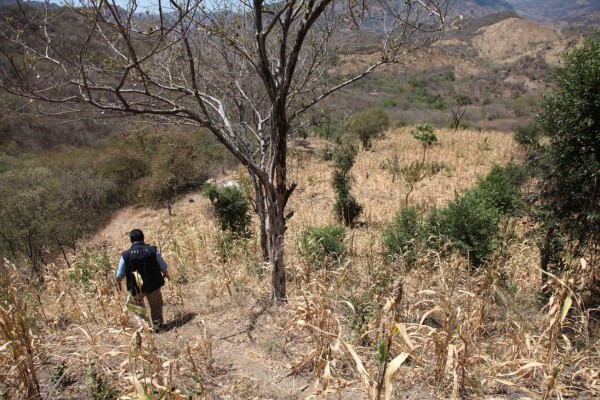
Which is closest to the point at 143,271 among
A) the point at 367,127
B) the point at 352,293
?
the point at 352,293

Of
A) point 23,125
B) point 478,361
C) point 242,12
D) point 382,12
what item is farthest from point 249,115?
point 23,125

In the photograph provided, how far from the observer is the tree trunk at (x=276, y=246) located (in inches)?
137

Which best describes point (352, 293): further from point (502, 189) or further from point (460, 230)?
point (502, 189)

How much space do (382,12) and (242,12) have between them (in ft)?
5.90

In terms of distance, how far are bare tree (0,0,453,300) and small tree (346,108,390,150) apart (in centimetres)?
1531

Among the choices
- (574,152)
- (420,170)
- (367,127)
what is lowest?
(420,170)

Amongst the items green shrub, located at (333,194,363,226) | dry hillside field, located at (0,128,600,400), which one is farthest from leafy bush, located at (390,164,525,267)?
green shrub, located at (333,194,363,226)

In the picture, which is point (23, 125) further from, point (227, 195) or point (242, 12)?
point (242, 12)

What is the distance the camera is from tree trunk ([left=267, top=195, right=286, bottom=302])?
3.49 m

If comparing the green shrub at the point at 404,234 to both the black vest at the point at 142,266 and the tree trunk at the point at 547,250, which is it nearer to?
the tree trunk at the point at 547,250

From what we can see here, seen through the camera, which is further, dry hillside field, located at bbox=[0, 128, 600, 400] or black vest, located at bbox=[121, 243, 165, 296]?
black vest, located at bbox=[121, 243, 165, 296]

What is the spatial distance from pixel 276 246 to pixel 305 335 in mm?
869

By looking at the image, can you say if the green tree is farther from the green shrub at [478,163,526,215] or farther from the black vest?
the black vest

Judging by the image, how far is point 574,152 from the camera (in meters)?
3.88
